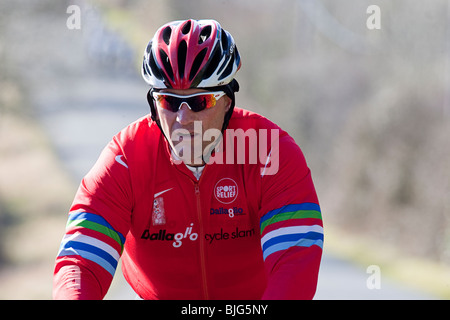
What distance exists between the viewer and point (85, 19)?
2334cm

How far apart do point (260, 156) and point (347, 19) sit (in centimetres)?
1661

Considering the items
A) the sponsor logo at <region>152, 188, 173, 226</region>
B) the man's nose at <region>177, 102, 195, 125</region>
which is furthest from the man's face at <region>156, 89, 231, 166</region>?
the sponsor logo at <region>152, 188, 173, 226</region>

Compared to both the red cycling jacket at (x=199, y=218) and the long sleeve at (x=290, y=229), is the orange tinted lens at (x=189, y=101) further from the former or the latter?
the long sleeve at (x=290, y=229)

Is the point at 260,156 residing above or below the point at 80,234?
above

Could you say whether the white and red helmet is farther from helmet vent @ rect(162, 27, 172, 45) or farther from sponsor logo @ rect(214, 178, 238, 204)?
sponsor logo @ rect(214, 178, 238, 204)

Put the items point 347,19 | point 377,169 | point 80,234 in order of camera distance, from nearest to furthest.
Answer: point 80,234, point 377,169, point 347,19

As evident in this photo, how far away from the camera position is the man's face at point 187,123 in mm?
3367

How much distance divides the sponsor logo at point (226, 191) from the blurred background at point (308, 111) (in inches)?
253

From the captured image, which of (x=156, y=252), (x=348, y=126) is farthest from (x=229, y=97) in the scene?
(x=348, y=126)

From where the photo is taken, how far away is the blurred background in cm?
1256

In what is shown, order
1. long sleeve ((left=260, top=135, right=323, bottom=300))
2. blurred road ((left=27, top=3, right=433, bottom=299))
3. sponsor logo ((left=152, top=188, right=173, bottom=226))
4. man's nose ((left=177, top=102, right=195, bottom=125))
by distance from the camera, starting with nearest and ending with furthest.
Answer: long sleeve ((left=260, top=135, right=323, bottom=300)) → man's nose ((left=177, top=102, right=195, bottom=125)) → sponsor logo ((left=152, top=188, right=173, bottom=226)) → blurred road ((left=27, top=3, right=433, bottom=299))

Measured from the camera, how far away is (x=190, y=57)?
3465mm

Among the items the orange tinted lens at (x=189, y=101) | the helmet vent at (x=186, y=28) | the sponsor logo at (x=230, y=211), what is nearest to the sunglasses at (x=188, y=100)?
the orange tinted lens at (x=189, y=101)
